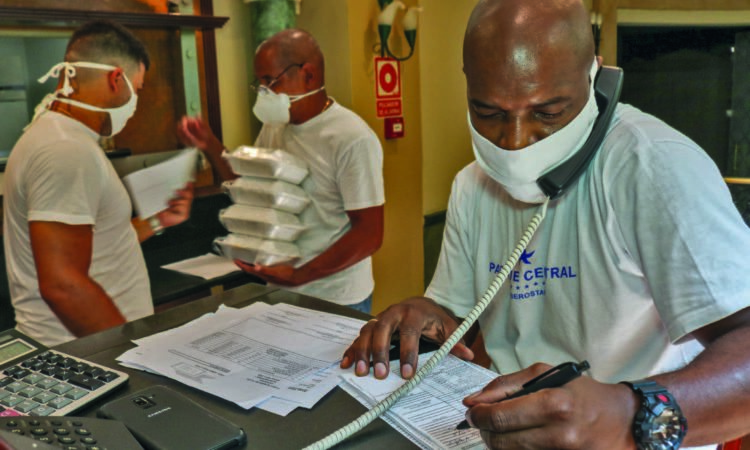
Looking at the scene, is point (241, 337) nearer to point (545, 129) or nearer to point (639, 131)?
point (545, 129)

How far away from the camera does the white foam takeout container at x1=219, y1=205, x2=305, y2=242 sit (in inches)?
85.0

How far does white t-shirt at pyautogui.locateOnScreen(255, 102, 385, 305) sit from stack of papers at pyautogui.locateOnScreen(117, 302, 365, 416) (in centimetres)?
105

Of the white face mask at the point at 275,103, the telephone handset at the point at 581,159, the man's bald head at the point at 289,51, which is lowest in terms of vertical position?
the telephone handset at the point at 581,159

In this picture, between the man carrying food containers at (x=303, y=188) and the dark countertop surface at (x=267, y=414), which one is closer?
the dark countertop surface at (x=267, y=414)

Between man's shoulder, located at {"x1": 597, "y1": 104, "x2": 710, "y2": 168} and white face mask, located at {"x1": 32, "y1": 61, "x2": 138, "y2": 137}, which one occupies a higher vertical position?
white face mask, located at {"x1": 32, "y1": 61, "x2": 138, "y2": 137}

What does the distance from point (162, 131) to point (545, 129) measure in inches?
85.1

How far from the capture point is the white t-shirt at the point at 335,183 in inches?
93.0

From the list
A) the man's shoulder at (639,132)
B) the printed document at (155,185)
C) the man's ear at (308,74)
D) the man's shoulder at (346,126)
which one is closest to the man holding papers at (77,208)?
the printed document at (155,185)

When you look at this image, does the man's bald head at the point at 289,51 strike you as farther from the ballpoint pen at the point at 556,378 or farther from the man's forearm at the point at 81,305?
the ballpoint pen at the point at 556,378

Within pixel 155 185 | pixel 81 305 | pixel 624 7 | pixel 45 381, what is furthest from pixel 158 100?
pixel 624 7

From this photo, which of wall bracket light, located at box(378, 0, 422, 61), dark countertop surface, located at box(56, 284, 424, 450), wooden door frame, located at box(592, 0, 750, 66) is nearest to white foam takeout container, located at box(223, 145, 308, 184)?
dark countertop surface, located at box(56, 284, 424, 450)

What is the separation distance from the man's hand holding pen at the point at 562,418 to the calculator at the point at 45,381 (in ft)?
1.81

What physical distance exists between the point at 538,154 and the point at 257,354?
58cm

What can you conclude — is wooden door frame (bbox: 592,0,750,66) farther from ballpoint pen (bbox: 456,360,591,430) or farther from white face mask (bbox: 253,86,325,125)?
ballpoint pen (bbox: 456,360,591,430)
